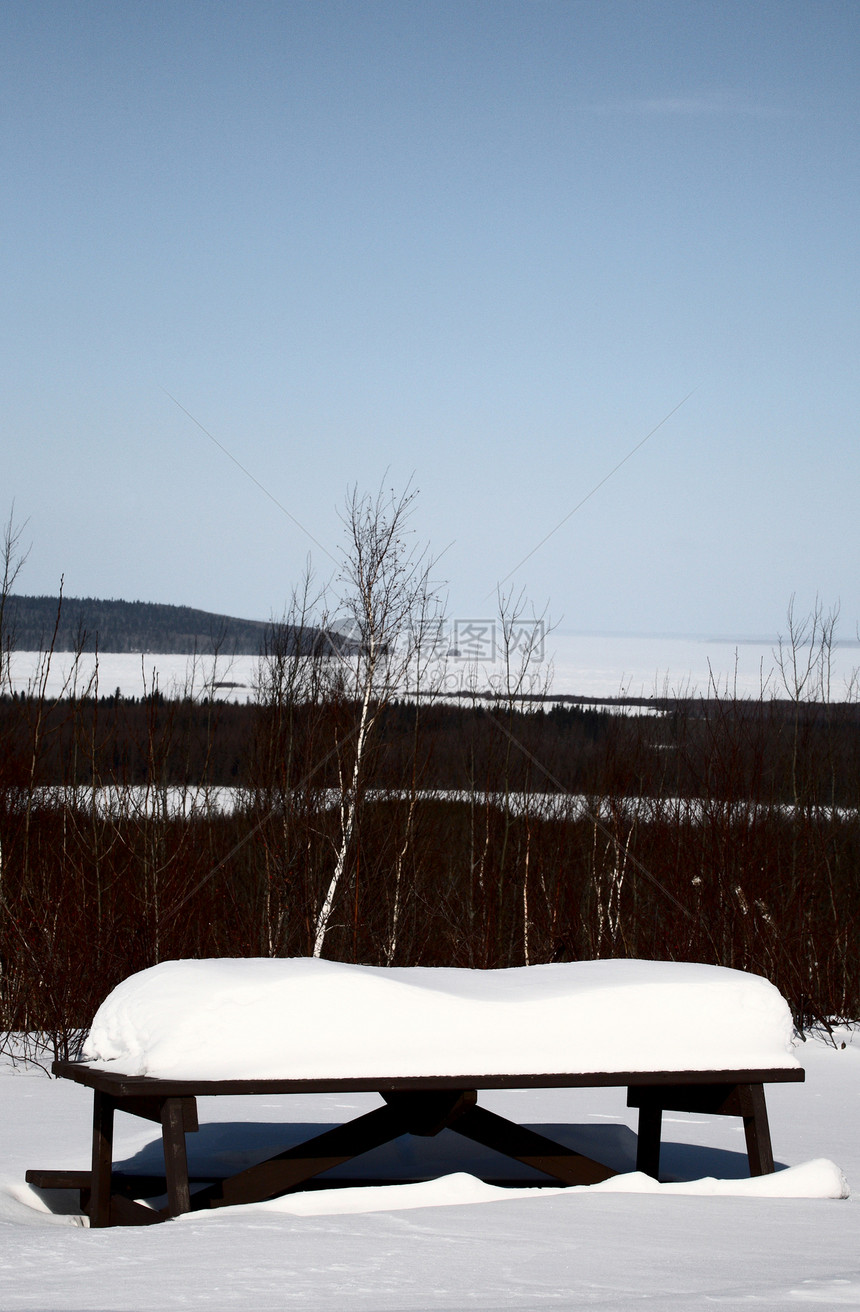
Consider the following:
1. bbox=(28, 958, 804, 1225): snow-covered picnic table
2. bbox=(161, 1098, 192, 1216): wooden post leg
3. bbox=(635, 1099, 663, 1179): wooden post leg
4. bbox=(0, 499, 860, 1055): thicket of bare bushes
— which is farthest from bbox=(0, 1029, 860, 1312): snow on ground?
bbox=(0, 499, 860, 1055): thicket of bare bushes

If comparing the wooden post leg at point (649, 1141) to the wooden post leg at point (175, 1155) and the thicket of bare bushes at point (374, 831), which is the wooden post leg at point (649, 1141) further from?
the thicket of bare bushes at point (374, 831)

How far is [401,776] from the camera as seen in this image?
15.1 meters

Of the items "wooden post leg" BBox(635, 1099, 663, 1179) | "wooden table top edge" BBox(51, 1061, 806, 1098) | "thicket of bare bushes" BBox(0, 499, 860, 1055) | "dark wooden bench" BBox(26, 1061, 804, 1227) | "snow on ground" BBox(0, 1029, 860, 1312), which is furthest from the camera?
"thicket of bare bushes" BBox(0, 499, 860, 1055)

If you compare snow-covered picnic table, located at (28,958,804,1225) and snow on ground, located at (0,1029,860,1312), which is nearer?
snow on ground, located at (0,1029,860,1312)

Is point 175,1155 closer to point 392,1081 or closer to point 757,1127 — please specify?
point 392,1081

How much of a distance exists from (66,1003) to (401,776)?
22.1 feet

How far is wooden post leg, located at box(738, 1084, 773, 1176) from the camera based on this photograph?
13.2ft

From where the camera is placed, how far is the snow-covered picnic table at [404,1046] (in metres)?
3.49

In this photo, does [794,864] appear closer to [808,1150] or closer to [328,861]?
[328,861]

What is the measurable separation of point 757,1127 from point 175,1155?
1929 millimetres

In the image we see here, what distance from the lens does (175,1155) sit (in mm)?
3547

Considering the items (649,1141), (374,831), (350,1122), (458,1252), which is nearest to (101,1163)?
(350,1122)

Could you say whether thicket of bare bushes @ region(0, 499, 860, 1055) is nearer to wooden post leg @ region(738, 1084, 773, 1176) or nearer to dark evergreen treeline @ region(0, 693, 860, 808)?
dark evergreen treeline @ region(0, 693, 860, 808)

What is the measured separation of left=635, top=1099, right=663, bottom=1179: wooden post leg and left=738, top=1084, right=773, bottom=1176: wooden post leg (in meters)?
0.65
